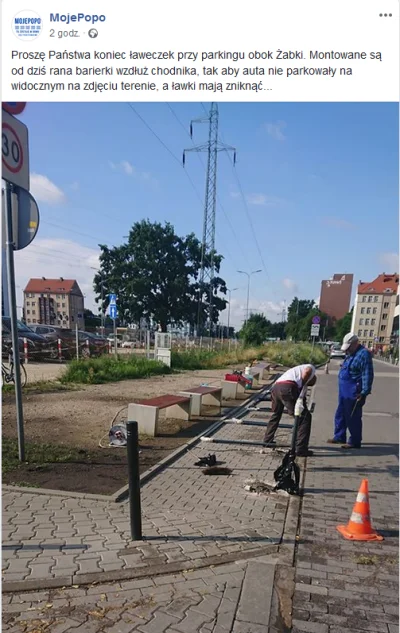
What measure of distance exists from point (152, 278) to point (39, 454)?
46.8m

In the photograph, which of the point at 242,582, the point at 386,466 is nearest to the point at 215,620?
the point at 242,582

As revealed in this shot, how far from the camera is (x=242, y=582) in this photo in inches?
106

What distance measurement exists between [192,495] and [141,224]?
2054 inches

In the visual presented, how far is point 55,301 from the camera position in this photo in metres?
96.2

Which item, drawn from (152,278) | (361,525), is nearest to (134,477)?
(361,525)

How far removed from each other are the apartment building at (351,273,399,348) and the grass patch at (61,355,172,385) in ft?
242

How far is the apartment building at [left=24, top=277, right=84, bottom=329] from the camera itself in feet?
290

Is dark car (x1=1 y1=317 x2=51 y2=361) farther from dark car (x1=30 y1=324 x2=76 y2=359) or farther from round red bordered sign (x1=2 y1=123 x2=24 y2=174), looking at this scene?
round red bordered sign (x1=2 y1=123 x2=24 y2=174)

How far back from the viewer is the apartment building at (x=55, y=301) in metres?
88.2

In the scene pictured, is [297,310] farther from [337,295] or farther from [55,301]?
[55,301]

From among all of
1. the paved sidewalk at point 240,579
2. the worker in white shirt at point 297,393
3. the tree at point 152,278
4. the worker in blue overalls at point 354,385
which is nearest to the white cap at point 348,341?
the worker in blue overalls at point 354,385

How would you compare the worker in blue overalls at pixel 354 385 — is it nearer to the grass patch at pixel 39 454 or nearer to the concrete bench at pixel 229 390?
the grass patch at pixel 39 454

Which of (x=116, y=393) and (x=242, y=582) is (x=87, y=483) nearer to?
(x=242, y=582)

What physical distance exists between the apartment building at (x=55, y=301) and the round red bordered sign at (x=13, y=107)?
8431 centimetres
